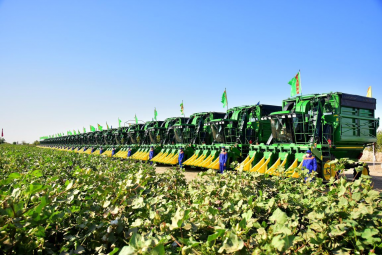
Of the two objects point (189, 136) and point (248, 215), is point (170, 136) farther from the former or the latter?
point (248, 215)

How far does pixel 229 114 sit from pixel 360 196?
15.1 m

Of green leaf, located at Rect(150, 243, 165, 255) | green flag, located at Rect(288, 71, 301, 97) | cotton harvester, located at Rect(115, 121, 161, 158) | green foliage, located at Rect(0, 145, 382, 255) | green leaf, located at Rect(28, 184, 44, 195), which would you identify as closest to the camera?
green leaf, located at Rect(150, 243, 165, 255)

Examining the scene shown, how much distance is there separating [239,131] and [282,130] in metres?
3.98

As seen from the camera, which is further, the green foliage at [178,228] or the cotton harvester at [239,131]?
the cotton harvester at [239,131]

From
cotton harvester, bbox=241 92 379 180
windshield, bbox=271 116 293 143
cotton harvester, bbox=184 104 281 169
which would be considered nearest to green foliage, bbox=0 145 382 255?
cotton harvester, bbox=241 92 379 180

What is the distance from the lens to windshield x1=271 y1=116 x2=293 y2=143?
1147 cm

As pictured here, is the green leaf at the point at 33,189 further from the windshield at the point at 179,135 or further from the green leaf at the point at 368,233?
the windshield at the point at 179,135

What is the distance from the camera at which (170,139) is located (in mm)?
21531

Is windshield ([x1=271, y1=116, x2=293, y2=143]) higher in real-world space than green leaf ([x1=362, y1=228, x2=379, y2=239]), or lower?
higher

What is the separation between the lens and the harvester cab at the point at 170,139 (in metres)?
19.4

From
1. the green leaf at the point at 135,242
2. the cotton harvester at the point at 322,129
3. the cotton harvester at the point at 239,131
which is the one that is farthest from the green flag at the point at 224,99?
the green leaf at the point at 135,242

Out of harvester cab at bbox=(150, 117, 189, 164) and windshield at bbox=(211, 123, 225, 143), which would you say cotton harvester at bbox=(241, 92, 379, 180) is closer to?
windshield at bbox=(211, 123, 225, 143)

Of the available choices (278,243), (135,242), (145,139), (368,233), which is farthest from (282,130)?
(145,139)

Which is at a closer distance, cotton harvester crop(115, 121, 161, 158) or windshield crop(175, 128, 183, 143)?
windshield crop(175, 128, 183, 143)
